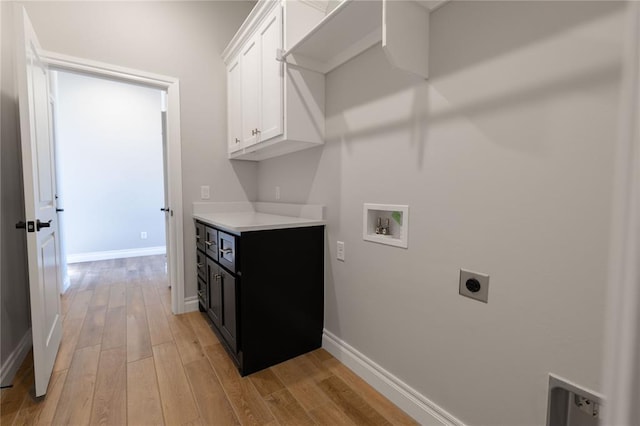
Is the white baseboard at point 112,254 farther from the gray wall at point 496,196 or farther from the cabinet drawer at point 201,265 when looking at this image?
the gray wall at point 496,196

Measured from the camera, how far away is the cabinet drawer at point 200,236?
2447mm

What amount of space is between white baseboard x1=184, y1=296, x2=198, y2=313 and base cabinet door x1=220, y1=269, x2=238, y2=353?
2.74 ft

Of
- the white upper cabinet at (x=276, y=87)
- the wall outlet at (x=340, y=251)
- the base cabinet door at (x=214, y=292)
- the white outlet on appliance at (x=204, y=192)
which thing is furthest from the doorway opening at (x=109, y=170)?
the wall outlet at (x=340, y=251)

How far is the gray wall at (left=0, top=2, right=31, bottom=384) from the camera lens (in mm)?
1688

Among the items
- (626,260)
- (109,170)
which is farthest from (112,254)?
(626,260)

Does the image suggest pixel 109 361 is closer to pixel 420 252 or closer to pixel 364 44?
→ pixel 420 252

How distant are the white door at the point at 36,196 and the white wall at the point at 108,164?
124 inches

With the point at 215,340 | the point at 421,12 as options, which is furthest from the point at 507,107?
the point at 215,340

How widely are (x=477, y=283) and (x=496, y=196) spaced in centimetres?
35

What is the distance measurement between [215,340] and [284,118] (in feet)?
5.55

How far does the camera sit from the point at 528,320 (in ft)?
3.31

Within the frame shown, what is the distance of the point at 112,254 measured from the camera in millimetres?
4699

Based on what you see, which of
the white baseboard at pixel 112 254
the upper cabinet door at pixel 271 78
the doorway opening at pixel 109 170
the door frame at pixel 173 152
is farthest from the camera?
the white baseboard at pixel 112 254

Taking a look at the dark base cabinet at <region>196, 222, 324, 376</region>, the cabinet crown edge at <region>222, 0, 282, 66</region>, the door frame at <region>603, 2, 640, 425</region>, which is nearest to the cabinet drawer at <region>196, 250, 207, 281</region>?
the dark base cabinet at <region>196, 222, 324, 376</region>
